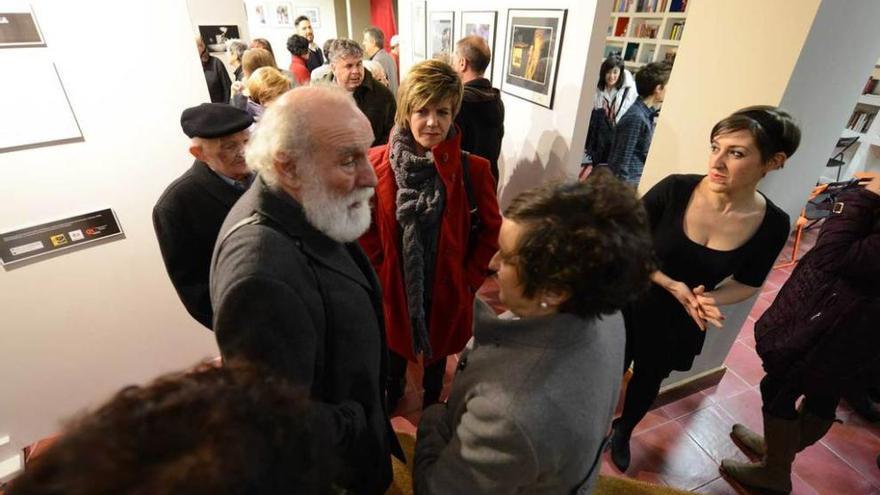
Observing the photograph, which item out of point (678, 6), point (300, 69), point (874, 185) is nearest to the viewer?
point (874, 185)

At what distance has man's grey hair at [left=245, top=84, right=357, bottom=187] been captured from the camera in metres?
1.04

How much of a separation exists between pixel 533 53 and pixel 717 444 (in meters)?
2.80

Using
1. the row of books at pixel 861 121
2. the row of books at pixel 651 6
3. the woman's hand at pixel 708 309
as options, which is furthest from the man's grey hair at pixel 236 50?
the row of books at pixel 861 121

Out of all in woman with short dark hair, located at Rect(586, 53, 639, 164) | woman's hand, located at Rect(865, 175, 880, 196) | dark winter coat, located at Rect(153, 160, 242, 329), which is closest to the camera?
woman's hand, located at Rect(865, 175, 880, 196)

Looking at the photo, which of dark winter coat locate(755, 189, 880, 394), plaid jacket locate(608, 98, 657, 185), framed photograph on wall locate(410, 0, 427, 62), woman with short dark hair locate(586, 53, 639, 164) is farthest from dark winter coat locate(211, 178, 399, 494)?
framed photograph on wall locate(410, 0, 427, 62)

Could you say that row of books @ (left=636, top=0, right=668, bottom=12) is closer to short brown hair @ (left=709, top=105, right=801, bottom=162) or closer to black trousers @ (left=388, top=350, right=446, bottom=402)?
short brown hair @ (left=709, top=105, right=801, bottom=162)

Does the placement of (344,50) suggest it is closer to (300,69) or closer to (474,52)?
(474,52)

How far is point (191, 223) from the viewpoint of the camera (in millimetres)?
1579

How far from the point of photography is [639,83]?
11.0 feet

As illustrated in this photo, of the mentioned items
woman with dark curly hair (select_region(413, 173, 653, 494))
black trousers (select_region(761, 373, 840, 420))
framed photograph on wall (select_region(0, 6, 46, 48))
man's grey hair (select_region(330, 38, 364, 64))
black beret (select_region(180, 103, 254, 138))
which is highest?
framed photograph on wall (select_region(0, 6, 46, 48))

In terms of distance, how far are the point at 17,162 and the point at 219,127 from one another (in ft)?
3.08

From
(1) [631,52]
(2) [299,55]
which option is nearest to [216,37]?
(2) [299,55]

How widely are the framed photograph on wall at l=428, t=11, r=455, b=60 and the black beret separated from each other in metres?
3.06

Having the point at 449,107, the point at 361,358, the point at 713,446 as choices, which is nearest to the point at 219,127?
the point at 449,107
